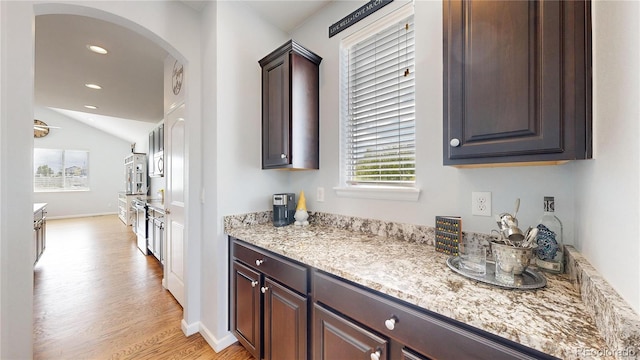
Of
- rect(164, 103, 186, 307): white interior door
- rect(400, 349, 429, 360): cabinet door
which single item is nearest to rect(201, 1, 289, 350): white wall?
rect(164, 103, 186, 307): white interior door

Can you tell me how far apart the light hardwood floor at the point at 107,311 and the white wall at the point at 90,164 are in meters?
5.01

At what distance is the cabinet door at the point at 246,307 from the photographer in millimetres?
1474

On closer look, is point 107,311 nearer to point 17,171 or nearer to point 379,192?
point 17,171

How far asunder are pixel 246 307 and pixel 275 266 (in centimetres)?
50

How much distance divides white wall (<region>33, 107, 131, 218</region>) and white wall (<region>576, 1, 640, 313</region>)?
36.6ft

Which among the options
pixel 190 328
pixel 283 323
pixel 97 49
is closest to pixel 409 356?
pixel 283 323

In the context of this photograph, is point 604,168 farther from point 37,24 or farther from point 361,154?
point 37,24

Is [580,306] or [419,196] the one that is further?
[419,196]

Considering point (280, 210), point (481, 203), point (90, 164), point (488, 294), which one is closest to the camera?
point (488, 294)

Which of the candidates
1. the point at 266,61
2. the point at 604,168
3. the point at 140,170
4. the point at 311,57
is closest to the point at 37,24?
the point at 266,61

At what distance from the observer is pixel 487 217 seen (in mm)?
1161

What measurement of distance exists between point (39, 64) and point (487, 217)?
4.86 meters

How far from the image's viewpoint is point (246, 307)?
1570mm

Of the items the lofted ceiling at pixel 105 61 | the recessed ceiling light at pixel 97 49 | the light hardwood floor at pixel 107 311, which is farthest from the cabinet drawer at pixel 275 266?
the recessed ceiling light at pixel 97 49
